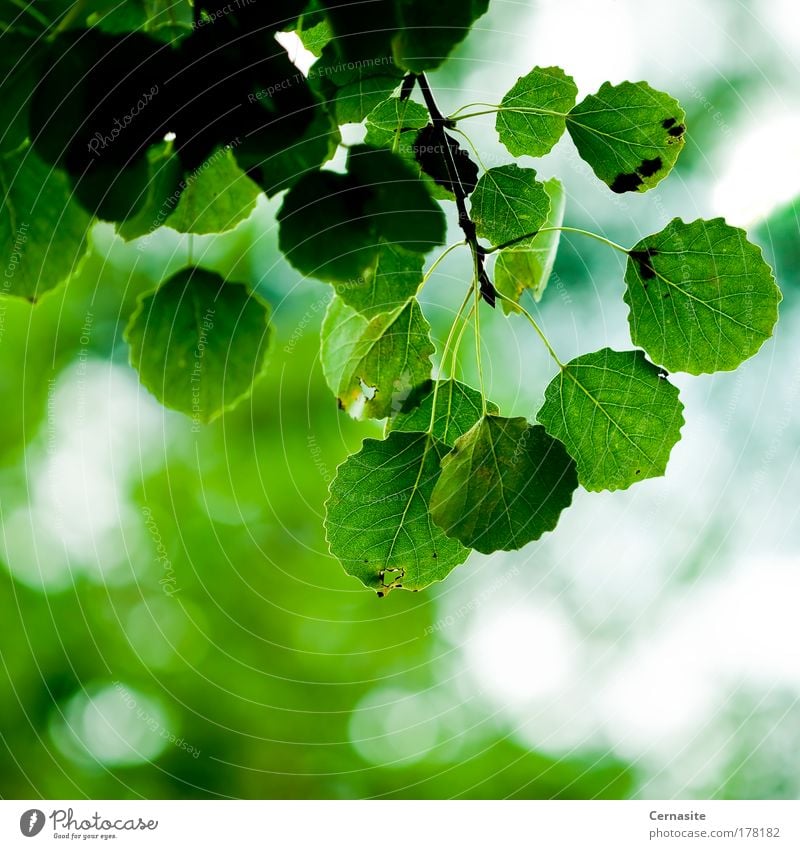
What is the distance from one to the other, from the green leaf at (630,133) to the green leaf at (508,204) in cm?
4

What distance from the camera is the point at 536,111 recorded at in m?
0.41

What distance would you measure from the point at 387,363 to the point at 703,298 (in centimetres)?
18

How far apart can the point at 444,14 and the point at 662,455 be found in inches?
10.1

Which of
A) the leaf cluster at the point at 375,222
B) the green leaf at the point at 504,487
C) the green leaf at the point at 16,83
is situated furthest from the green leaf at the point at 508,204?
the green leaf at the point at 16,83

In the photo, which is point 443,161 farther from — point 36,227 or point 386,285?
point 36,227

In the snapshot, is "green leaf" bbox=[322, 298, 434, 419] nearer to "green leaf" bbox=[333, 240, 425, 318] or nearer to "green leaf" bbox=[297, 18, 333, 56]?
"green leaf" bbox=[333, 240, 425, 318]

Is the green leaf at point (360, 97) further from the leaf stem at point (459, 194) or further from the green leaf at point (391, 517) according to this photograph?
the green leaf at point (391, 517)

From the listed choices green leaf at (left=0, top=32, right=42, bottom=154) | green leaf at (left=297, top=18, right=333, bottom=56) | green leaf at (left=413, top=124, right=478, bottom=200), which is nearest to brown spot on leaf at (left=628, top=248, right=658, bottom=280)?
green leaf at (left=413, top=124, right=478, bottom=200)

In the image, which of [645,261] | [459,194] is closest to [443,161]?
[459,194]

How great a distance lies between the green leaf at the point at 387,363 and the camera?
43 cm

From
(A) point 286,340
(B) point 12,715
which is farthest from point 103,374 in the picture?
(B) point 12,715

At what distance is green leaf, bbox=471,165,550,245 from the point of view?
1.29 ft

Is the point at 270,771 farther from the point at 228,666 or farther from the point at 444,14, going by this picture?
the point at 444,14

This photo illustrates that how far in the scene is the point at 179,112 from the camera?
0.32 metres
